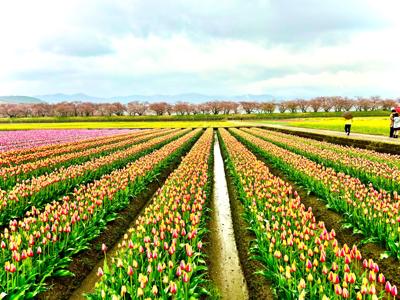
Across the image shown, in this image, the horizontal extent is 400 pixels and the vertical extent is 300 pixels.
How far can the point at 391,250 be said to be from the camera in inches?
219

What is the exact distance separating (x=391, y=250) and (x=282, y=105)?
535 feet

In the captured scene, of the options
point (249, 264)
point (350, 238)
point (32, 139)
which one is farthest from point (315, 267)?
point (32, 139)

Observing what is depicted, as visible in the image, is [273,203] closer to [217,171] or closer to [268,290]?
[268,290]

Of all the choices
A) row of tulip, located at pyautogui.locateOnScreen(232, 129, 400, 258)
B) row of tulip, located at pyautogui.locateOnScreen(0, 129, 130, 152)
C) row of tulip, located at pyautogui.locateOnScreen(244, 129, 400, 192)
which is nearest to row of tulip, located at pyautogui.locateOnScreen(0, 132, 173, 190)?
row of tulip, located at pyautogui.locateOnScreen(0, 129, 130, 152)

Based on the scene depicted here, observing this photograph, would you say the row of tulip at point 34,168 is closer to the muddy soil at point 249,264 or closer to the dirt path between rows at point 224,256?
the dirt path between rows at point 224,256

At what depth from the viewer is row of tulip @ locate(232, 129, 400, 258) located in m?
5.84

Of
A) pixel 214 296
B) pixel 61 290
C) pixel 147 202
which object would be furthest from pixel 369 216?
pixel 147 202

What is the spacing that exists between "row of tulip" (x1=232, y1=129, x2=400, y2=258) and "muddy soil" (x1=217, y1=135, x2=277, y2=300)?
2307mm

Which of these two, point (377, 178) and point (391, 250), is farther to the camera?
point (377, 178)

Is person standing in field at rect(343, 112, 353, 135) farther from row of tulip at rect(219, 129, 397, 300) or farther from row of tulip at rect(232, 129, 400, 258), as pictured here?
row of tulip at rect(219, 129, 397, 300)

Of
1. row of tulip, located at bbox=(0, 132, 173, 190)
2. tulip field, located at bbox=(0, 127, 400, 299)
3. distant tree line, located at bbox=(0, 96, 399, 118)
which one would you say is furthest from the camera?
distant tree line, located at bbox=(0, 96, 399, 118)

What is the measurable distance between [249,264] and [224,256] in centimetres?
69

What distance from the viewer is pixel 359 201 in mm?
7316

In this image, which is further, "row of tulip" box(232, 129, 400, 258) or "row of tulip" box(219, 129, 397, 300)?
"row of tulip" box(232, 129, 400, 258)
